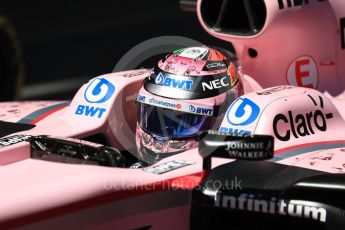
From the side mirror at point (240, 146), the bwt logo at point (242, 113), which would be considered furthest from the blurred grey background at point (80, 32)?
the side mirror at point (240, 146)

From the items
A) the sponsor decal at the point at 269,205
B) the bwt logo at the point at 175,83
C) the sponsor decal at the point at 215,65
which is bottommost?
the sponsor decal at the point at 269,205

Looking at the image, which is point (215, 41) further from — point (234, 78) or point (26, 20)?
point (234, 78)

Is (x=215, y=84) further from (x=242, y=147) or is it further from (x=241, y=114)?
(x=242, y=147)

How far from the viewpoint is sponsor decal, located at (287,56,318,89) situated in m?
5.14

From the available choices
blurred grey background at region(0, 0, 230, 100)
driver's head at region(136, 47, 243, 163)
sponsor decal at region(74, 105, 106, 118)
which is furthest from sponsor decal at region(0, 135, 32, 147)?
blurred grey background at region(0, 0, 230, 100)

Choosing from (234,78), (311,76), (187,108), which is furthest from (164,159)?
(311,76)

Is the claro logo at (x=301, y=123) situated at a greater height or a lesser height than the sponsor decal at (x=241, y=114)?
lesser

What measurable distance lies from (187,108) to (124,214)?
2.34ft

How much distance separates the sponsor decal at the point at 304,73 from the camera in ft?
16.9

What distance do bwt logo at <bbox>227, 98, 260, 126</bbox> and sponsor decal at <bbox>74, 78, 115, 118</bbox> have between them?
703mm

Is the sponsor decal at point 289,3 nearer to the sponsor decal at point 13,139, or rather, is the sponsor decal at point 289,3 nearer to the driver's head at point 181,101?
the driver's head at point 181,101

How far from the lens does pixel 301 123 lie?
14.4ft

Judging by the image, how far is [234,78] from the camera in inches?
179

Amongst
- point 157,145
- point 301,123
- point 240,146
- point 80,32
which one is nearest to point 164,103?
point 157,145
